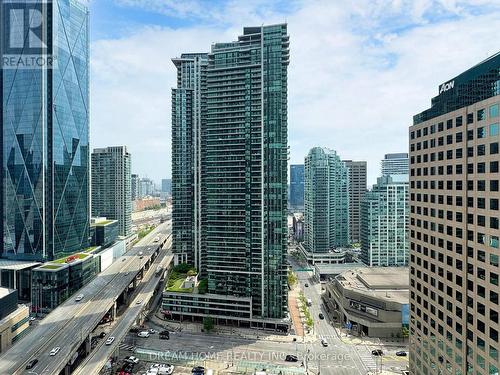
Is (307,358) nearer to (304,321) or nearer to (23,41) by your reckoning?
(304,321)

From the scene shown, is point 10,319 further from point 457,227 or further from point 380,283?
point 380,283

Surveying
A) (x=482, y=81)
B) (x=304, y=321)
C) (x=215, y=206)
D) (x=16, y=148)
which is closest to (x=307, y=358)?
(x=304, y=321)

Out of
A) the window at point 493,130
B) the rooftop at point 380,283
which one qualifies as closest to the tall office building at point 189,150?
the rooftop at point 380,283

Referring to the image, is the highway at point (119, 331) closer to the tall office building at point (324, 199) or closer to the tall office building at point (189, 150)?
the tall office building at point (189, 150)

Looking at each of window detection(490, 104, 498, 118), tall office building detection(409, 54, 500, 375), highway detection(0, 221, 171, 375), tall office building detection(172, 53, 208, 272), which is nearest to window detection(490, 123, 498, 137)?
tall office building detection(409, 54, 500, 375)

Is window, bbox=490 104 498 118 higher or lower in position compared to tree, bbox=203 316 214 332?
higher

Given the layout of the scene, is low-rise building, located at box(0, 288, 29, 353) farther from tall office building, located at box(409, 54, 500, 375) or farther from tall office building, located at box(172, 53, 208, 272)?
tall office building, located at box(409, 54, 500, 375)
